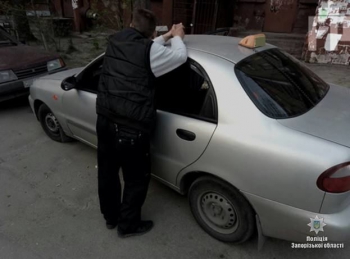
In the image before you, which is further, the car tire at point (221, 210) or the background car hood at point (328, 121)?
the car tire at point (221, 210)

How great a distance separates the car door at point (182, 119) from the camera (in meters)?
2.18

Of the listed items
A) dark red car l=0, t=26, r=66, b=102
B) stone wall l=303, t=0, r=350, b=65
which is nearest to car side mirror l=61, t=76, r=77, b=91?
dark red car l=0, t=26, r=66, b=102

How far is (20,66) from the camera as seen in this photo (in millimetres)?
5070

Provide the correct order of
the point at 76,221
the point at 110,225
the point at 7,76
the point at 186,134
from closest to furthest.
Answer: the point at 186,134
the point at 110,225
the point at 76,221
the point at 7,76

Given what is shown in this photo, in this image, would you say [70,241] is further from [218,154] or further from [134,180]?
[218,154]

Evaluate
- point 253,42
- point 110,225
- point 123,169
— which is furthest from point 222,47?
point 110,225

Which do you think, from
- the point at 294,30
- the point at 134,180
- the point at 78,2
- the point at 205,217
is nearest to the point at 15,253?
the point at 134,180

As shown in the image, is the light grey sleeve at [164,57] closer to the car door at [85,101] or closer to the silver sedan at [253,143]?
the silver sedan at [253,143]

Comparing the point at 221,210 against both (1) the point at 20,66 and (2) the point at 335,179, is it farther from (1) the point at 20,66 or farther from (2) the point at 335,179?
(1) the point at 20,66

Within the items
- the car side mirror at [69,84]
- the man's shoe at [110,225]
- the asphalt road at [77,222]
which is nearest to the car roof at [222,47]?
the car side mirror at [69,84]

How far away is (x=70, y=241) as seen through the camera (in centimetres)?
243

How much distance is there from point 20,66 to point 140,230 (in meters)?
4.07

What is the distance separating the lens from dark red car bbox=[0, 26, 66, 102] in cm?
493

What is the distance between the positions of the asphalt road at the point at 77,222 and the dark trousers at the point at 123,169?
0.22m
